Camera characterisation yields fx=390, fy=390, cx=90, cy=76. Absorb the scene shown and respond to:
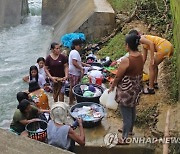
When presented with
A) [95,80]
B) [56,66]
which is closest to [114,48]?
→ [95,80]

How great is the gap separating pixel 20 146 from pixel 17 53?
32.7ft

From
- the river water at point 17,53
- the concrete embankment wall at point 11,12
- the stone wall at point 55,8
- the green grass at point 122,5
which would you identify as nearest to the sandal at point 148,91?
the river water at point 17,53

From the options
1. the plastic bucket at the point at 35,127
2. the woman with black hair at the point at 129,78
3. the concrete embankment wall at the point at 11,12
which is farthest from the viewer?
the concrete embankment wall at the point at 11,12

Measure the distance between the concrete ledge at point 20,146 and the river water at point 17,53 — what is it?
365cm

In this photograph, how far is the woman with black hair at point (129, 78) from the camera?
5176 mm

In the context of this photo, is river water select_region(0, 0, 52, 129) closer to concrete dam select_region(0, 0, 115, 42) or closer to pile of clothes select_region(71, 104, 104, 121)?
concrete dam select_region(0, 0, 115, 42)

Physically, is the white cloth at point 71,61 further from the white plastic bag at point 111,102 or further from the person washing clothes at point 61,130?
the person washing clothes at point 61,130

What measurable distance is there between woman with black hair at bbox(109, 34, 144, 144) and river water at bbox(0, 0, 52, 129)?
9.83 ft

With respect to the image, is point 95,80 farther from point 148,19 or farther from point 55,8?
point 55,8

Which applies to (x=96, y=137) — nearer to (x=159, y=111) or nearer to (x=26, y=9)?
(x=159, y=111)

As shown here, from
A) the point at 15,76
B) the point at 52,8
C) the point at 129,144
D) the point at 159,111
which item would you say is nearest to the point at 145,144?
the point at 129,144

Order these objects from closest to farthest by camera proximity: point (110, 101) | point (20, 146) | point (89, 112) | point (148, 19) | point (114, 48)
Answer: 1. point (20, 146)
2. point (110, 101)
3. point (89, 112)
4. point (114, 48)
5. point (148, 19)

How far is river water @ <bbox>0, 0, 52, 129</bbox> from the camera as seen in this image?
30.2 ft

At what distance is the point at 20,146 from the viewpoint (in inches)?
153
